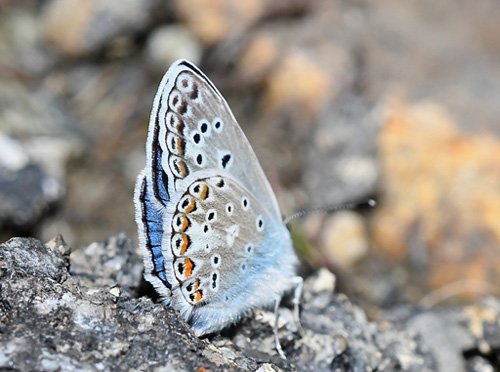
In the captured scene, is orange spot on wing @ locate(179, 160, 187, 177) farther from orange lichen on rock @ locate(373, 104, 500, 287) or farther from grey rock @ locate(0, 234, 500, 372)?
orange lichen on rock @ locate(373, 104, 500, 287)

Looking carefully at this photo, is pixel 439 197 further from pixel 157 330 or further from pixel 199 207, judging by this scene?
pixel 157 330

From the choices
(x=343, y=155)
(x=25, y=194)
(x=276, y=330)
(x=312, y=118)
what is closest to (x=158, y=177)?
(x=276, y=330)

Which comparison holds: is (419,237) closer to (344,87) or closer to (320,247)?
(320,247)

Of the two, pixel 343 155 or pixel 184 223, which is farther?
pixel 343 155

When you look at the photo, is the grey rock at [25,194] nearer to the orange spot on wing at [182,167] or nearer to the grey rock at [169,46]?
the grey rock at [169,46]

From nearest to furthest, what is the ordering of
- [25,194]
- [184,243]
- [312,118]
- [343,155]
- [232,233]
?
1. [184,243]
2. [232,233]
3. [25,194]
4. [343,155]
5. [312,118]

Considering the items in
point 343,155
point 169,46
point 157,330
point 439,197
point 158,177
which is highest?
point 169,46

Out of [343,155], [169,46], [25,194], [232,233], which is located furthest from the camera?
[169,46]

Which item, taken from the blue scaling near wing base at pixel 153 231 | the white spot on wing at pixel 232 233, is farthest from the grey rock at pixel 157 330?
the white spot on wing at pixel 232 233
